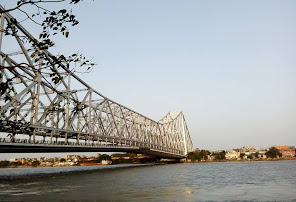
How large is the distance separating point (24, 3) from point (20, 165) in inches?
7079

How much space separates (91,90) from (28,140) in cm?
2789

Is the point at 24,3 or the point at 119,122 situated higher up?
the point at 119,122

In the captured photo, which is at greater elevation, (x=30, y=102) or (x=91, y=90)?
(x=91, y=90)

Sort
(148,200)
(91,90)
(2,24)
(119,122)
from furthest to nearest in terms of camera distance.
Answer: (119,122), (91,90), (2,24), (148,200)

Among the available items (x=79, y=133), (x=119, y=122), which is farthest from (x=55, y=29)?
(x=119, y=122)

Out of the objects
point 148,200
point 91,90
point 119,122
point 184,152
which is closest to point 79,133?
point 91,90

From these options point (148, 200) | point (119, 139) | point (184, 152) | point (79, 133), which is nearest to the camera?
point (148, 200)

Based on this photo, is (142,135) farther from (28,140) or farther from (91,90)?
(28,140)

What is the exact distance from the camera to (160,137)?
11075 cm

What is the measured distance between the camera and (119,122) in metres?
79.8

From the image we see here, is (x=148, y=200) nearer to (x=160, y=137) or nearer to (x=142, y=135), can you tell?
(x=142, y=135)

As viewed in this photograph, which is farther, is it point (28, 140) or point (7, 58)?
point (28, 140)

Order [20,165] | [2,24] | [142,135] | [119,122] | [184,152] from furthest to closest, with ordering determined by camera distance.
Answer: [20,165] → [184,152] → [142,135] → [119,122] → [2,24]

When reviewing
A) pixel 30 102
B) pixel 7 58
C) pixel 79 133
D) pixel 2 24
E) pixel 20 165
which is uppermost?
pixel 2 24
